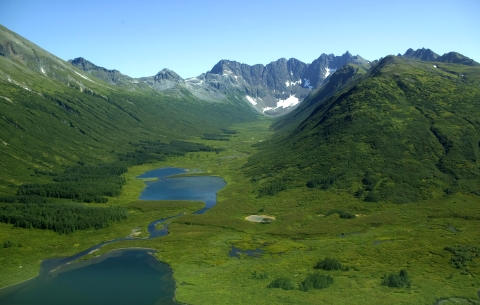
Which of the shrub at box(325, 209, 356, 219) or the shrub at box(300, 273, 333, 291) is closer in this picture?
the shrub at box(300, 273, 333, 291)

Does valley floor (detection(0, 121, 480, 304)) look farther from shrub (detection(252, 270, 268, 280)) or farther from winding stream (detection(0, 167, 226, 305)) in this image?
winding stream (detection(0, 167, 226, 305))

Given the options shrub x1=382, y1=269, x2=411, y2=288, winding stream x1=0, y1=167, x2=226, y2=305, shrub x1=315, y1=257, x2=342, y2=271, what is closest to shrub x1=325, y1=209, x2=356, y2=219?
shrub x1=315, y1=257, x2=342, y2=271

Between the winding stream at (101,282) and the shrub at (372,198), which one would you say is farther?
the shrub at (372,198)

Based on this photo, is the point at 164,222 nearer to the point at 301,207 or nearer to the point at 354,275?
the point at 301,207

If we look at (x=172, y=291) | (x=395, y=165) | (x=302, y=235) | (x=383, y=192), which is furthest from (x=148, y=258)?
(x=395, y=165)

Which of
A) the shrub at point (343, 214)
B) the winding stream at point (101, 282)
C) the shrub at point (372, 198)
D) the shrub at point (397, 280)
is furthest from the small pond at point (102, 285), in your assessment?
the shrub at point (372, 198)

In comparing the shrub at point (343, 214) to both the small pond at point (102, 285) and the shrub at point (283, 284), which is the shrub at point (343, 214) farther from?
the small pond at point (102, 285)

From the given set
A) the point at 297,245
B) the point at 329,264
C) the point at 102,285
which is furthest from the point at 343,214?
the point at 102,285
